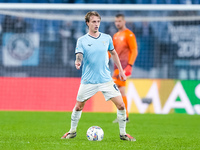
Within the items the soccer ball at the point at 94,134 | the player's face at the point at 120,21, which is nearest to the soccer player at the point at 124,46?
the player's face at the point at 120,21

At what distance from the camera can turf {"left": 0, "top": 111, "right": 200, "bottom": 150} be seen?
21.7ft

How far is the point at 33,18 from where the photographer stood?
68.7 feet

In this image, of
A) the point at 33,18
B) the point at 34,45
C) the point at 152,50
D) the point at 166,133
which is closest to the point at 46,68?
the point at 34,45

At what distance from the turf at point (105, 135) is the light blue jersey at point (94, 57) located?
0.94 m

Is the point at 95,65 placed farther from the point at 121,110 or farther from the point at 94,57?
Result: the point at 121,110

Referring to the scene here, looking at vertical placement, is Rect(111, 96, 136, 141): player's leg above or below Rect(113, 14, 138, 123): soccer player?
below

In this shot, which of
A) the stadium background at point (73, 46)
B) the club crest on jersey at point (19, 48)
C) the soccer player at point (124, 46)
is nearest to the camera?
the soccer player at point (124, 46)

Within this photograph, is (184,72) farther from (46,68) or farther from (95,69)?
(95,69)

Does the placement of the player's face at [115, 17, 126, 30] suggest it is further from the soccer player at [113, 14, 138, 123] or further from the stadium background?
the stadium background

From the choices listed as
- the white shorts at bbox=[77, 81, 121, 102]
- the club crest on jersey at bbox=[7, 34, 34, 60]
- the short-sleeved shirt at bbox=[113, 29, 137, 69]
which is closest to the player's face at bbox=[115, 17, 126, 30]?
the short-sleeved shirt at bbox=[113, 29, 137, 69]

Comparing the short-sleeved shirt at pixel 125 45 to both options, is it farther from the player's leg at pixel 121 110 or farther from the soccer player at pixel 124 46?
the player's leg at pixel 121 110

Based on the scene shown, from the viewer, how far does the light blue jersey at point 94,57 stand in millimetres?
7098

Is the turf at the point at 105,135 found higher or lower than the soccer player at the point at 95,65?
lower

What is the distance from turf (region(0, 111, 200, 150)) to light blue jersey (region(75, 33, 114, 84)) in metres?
0.94
